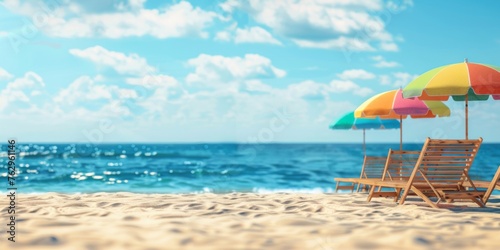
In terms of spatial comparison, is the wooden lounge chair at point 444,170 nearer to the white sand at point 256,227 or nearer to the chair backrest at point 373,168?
the white sand at point 256,227

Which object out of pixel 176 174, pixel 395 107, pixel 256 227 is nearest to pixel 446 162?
pixel 395 107

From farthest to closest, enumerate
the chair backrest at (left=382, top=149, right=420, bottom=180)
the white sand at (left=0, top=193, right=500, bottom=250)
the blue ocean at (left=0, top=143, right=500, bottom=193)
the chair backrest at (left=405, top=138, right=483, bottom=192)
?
the blue ocean at (left=0, top=143, right=500, bottom=193) < the chair backrest at (left=382, top=149, right=420, bottom=180) < the chair backrest at (left=405, top=138, right=483, bottom=192) < the white sand at (left=0, top=193, right=500, bottom=250)

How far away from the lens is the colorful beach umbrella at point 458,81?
24.8 ft

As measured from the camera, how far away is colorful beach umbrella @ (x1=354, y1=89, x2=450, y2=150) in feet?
32.1

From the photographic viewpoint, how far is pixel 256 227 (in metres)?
5.44

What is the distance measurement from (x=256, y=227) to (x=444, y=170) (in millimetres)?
3090

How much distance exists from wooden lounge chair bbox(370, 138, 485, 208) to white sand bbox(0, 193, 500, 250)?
7.9 inches

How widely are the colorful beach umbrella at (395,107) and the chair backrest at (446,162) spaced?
232 cm

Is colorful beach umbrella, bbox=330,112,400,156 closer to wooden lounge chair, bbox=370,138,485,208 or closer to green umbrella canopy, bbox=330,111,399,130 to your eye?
green umbrella canopy, bbox=330,111,399,130

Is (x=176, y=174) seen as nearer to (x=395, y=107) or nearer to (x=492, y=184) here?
(x=395, y=107)

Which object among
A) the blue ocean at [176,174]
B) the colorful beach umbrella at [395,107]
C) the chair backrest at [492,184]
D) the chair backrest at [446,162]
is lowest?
the blue ocean at [176,174]

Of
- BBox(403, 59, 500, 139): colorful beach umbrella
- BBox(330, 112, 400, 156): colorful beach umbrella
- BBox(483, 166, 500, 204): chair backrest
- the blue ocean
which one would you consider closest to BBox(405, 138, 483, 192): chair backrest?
BBox(483, 166, 500, 204): chair backrest

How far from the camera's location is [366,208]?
7.53 meters

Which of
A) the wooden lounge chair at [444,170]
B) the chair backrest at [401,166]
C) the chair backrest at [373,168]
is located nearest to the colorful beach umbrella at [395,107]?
the chair backrest at [401,166]
